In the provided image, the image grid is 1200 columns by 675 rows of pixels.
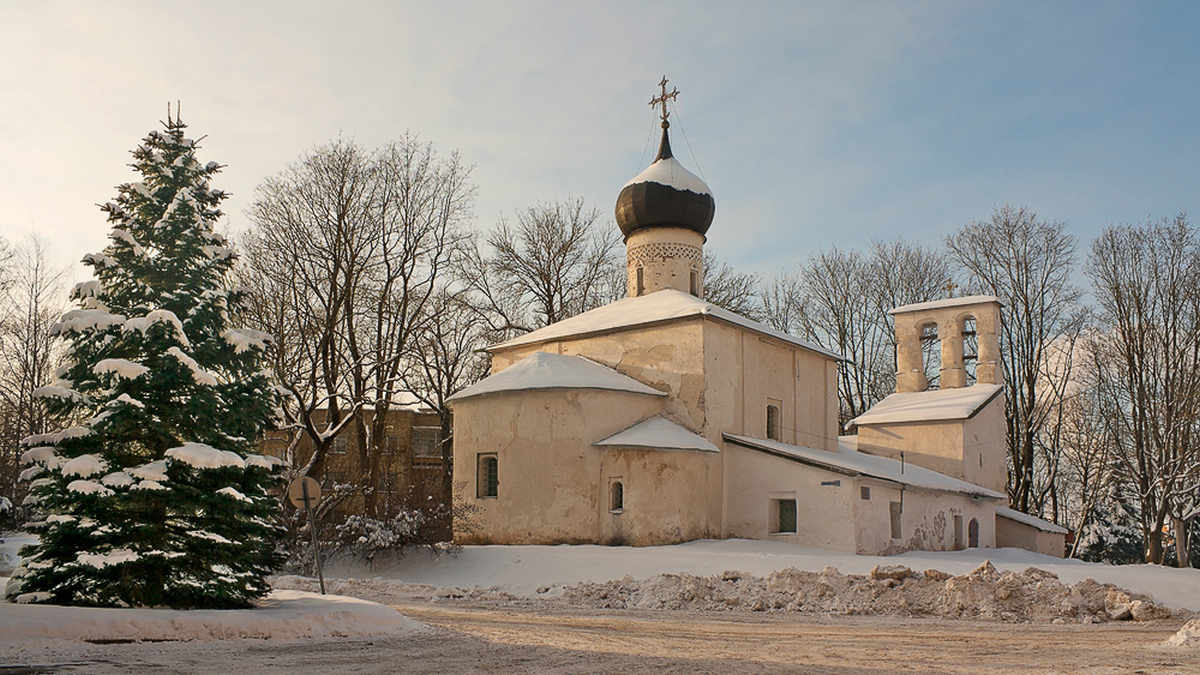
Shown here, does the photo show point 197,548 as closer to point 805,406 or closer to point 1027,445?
point 805,406

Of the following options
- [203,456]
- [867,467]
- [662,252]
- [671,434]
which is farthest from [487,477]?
[203,456]

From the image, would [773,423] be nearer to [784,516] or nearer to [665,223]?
[784,516]

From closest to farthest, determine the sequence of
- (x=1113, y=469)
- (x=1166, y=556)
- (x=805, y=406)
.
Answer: (x=805, y=406)
(x=1113, y=469)
(x=1166, y=556)

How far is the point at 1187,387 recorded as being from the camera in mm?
27406

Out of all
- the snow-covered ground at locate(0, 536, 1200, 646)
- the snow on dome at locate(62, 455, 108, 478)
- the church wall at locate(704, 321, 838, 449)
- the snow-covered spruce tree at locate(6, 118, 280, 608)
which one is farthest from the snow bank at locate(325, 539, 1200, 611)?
the snow on dome at locate(62, 455, 108, 478)

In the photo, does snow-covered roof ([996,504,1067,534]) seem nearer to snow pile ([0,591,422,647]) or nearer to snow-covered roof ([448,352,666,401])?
snow-covered roof ([448,352,666,401])

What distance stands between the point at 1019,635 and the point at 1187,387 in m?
20.6

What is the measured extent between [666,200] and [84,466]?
19.4 metres

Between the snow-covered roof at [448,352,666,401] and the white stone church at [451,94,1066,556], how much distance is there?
0.07 m

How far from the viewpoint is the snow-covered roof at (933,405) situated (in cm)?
3144

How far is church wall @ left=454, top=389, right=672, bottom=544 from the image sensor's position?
20797 millimetres

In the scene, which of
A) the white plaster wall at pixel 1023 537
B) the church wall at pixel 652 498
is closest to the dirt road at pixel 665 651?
the church wall at pixel 652 498

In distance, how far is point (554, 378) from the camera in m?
21.6

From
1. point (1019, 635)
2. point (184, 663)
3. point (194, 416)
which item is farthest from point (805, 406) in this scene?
point (184, 663)
